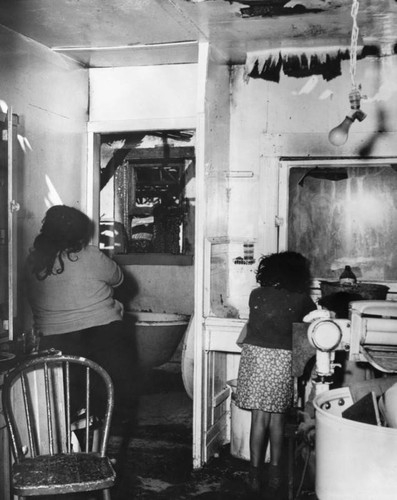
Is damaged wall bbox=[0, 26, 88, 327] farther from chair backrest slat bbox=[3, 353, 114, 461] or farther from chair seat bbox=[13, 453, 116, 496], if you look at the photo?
chair seat bbox=[13, 453, 116, 496]

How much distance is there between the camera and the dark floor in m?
3.68

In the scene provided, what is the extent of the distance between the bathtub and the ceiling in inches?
108

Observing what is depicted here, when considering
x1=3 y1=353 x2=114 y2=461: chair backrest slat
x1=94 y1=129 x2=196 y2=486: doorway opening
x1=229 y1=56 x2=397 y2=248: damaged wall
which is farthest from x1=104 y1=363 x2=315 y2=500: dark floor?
x1=229 y1=56 x2=397 y2=248: damaged wall

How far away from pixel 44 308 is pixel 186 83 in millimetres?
2204

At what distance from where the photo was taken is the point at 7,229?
12.2ft

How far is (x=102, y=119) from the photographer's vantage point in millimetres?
5027

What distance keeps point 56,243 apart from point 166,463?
175 centimetres

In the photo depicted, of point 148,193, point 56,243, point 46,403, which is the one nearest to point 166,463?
point 46,403

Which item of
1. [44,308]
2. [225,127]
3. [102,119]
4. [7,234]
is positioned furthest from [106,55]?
[44,308]

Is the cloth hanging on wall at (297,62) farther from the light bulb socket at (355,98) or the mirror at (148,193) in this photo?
the mirror at (148,193)

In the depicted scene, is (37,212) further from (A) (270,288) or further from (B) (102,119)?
(A) (270,288)

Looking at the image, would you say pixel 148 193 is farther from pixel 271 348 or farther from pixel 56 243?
pixel 271 348

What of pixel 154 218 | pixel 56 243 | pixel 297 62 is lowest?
pixel 56 243

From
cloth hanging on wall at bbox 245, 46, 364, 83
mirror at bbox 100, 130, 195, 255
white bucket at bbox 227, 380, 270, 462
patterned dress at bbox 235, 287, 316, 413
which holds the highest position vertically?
cloth hanging on wall at bbox 245, 46, 364, 83
